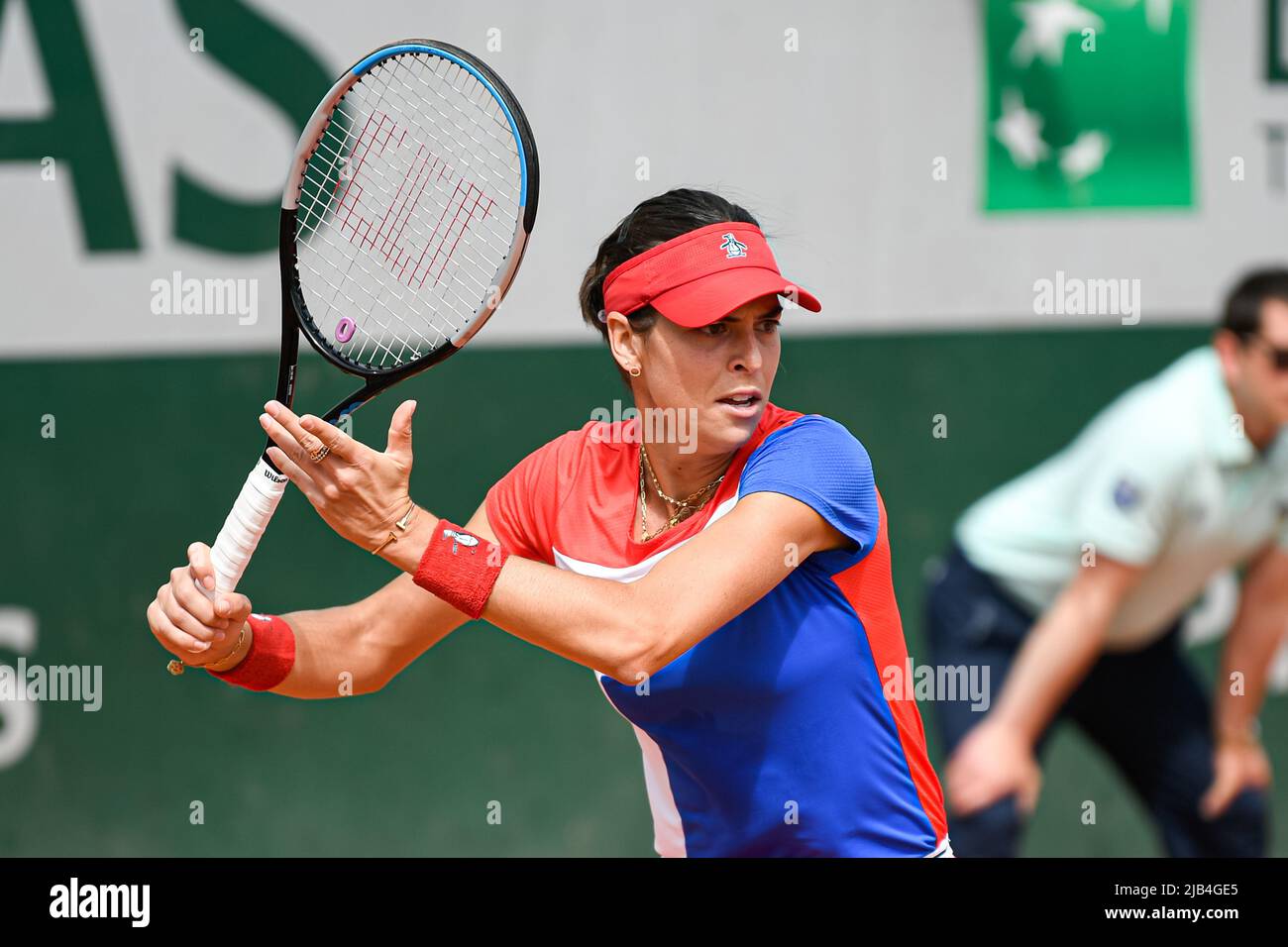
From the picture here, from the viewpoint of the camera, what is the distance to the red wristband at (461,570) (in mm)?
1961

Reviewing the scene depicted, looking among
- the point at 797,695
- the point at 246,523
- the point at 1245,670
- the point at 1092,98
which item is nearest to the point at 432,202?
the point at 246,523

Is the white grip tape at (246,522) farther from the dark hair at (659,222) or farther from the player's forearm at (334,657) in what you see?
the dark hair at (659,222)

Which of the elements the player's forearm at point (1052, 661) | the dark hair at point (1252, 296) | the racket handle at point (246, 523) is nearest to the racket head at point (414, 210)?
the racket handle at point (246, 523)

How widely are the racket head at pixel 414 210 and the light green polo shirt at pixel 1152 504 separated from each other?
1.63 m

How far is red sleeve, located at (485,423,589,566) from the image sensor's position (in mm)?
2396

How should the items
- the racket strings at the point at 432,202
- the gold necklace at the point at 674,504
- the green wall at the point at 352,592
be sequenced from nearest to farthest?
the gold necklace at the point at 674,504, the racket strings at the point at 432,202, the green wall at the point at 352,592

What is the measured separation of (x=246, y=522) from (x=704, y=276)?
0.70 meters

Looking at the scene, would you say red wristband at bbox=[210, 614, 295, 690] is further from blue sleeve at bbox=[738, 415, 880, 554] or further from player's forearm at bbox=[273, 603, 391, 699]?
blue sleeve at bbox=[738, 415, 880, 554]

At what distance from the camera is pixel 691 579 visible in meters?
1.97

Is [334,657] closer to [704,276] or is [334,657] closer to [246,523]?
[246,523]

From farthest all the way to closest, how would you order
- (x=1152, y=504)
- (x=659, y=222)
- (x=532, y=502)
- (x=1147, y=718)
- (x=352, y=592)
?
(x=352, y=592), (x=1147, y=718), (x=1152, y=504), (x=532, y=502), (x=659, y=222)

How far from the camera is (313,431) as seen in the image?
6.49ft

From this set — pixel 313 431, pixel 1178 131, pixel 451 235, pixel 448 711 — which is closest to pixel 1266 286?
pixel 1178 131
